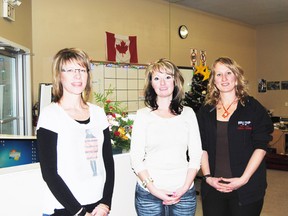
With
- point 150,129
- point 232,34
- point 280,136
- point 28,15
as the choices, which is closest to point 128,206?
point 150,129

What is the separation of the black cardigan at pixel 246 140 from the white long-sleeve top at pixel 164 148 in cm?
21

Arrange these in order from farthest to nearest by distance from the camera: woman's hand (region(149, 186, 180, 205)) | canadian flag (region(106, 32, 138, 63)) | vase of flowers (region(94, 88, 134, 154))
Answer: canadian flag (region(106, 32, 138, 63))
vase of flowers (region(94, 88, 134, 154))
woman's hand (region(149, 186, 180, 205))

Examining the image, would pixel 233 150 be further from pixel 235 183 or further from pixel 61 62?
pixel 61 62

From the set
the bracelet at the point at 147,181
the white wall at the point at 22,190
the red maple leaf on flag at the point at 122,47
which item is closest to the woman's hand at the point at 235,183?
the bracelet at the point at 147,181

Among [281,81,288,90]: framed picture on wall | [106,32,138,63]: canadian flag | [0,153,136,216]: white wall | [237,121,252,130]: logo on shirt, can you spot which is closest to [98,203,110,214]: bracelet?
[0,153,136,216]: white wall

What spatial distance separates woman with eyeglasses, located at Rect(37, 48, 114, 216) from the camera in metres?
1.31

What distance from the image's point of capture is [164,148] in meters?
1.66

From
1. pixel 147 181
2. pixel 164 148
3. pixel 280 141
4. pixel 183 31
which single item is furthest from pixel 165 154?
pixel 280 141

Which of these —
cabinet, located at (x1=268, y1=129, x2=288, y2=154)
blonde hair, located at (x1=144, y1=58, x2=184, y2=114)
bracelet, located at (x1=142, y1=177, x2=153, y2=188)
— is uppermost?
blonde hair, located at (x1=144, y1=58, x2=184, y2=114)

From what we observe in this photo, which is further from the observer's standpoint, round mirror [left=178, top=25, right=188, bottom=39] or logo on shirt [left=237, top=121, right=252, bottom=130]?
round mirror [left=178, top=25, right=188, bottom=39]

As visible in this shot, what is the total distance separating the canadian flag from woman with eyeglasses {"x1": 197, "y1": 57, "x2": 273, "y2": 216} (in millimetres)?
3640

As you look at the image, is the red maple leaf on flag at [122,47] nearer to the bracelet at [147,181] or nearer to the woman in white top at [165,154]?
the woman in white top at [165,154]

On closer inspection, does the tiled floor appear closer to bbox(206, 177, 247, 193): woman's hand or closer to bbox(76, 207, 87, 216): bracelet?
bbox(206, 177, 247, 193): woman's hand

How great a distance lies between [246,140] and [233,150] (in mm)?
102
